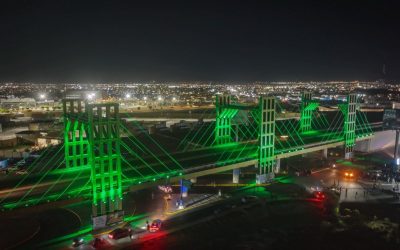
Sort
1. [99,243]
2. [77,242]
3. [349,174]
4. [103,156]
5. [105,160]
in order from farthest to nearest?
1. [349,174]
2. [105,160]
3. [103,156]
4. [99,243]
5. [77,242]

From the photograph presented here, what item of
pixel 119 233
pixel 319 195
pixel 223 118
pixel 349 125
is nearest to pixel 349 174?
pixel 319 195

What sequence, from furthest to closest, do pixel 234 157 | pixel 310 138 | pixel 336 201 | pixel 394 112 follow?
pixel 394 112
pixel 310 138
pixel 234 157
pixel 336 201

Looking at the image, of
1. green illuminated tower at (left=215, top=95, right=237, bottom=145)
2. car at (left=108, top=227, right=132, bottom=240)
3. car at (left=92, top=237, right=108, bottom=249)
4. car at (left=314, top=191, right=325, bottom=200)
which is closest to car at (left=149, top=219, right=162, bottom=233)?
car at (left=108, top=227, right=132, bottom=240)

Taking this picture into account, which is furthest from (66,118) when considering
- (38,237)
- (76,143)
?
(38,237)

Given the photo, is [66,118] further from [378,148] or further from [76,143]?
[378,148]

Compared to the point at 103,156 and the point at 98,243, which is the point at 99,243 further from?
the point at 103,156
